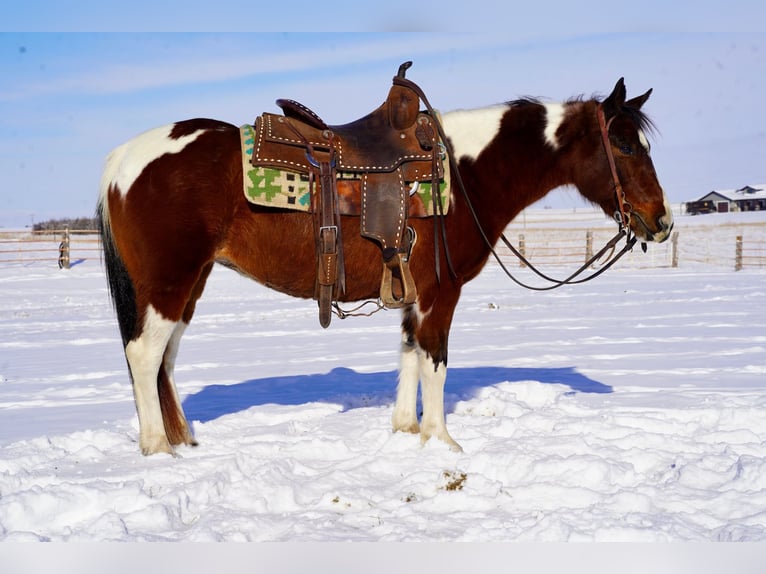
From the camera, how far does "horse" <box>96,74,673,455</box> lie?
407 centimetres

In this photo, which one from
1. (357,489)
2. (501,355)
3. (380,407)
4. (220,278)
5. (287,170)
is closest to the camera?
(357,489)

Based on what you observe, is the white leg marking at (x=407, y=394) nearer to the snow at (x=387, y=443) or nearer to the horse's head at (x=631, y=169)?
the snow at (x=387, y=443)

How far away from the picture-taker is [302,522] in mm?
3184

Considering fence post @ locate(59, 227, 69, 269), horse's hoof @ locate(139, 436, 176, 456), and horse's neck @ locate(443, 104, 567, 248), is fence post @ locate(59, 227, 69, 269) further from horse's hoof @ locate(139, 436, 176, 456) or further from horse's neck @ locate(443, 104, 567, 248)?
horse's neck @ locate(443, 104, 567, 248)

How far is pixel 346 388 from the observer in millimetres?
Answer: 6340

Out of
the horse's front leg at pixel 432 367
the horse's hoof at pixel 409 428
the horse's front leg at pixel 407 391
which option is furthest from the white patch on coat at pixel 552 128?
the horse's hoof at pixel 409 428

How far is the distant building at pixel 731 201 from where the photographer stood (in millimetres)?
54219

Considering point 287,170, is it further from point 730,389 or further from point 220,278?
point 220,278

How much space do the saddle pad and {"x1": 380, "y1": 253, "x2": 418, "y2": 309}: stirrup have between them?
32cm

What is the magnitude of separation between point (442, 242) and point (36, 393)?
4.15 m

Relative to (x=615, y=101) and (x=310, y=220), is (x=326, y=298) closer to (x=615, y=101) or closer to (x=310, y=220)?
(x=310, y=220)

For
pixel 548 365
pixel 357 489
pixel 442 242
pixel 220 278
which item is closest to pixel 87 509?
pixel 357 489

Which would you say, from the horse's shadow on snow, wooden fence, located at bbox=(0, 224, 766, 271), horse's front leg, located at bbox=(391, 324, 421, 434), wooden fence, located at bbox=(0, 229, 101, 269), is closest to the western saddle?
horse's front leg, located at bbox=(391, 324, 421, 434)

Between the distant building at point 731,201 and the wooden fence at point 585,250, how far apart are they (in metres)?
23.1
